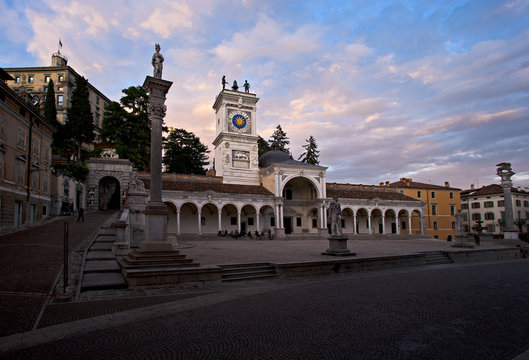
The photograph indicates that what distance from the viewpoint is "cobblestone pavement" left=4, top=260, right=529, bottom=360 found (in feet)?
14.0

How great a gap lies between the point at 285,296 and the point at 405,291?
3163mm

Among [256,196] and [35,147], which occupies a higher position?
[35,147]

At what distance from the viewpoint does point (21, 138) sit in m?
23.5

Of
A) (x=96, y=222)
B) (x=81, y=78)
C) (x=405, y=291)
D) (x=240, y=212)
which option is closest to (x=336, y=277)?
(x=405, y=291)

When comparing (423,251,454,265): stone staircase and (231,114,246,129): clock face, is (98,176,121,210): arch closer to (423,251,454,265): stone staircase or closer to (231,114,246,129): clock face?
(231,114,246,129): clock face

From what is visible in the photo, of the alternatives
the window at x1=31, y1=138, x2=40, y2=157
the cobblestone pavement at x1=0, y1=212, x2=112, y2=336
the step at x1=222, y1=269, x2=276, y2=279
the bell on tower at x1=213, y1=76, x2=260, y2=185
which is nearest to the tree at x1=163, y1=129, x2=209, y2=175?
the bell on tower at x1=213, y1=76, x2=260, y2=185

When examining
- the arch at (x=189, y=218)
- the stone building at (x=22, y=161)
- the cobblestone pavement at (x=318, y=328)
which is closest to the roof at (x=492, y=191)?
the arch at (x=189, y=218)

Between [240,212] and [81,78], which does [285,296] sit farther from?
[81,78]

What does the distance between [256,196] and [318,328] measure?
1289 inches

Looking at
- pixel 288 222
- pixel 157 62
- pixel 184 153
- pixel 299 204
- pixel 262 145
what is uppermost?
pixel 262 145

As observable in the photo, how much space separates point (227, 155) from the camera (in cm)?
4197

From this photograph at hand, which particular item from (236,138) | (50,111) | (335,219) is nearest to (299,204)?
(236,138)

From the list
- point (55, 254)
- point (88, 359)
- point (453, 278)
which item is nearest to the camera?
point (88, 359)

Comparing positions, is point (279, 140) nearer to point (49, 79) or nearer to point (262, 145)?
point (262, 145)
